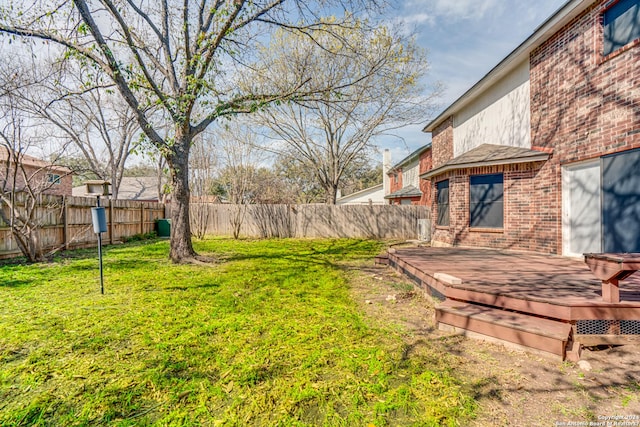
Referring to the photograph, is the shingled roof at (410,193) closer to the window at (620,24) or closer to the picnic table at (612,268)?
the window at (620,24)

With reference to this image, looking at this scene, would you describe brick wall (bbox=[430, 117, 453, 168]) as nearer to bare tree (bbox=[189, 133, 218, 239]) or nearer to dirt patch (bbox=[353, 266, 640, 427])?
dirt patch (bbox=[353, 266, 640, 427])

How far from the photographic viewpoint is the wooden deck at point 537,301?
272 cm

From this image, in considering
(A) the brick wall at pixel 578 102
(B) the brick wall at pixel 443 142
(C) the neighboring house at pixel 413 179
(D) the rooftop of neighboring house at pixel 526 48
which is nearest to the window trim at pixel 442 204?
(B) the brick wall at pixel 443 142

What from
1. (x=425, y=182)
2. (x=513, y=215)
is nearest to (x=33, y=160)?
(x=425, y=182)

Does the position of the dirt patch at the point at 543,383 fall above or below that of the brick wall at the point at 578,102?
below

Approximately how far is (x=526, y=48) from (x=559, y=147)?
2.53 m


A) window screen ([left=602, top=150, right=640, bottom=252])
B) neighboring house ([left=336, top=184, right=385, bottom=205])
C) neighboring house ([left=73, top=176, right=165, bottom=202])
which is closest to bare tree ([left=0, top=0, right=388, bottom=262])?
window screen ([left=602, top=150, right=640, bottom=252])

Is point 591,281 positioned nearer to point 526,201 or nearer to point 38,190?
point 526,201

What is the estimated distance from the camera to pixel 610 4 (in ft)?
16.7

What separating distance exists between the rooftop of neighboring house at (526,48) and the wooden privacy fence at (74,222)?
12.1 meters

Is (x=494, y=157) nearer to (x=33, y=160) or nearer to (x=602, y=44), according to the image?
(x=602, y=44)

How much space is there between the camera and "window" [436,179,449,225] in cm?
896

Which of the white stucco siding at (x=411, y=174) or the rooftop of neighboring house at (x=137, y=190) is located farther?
the rooftop of neighboring house at (x=137, y=190)

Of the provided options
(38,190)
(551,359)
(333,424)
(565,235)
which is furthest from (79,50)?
(565,235)
